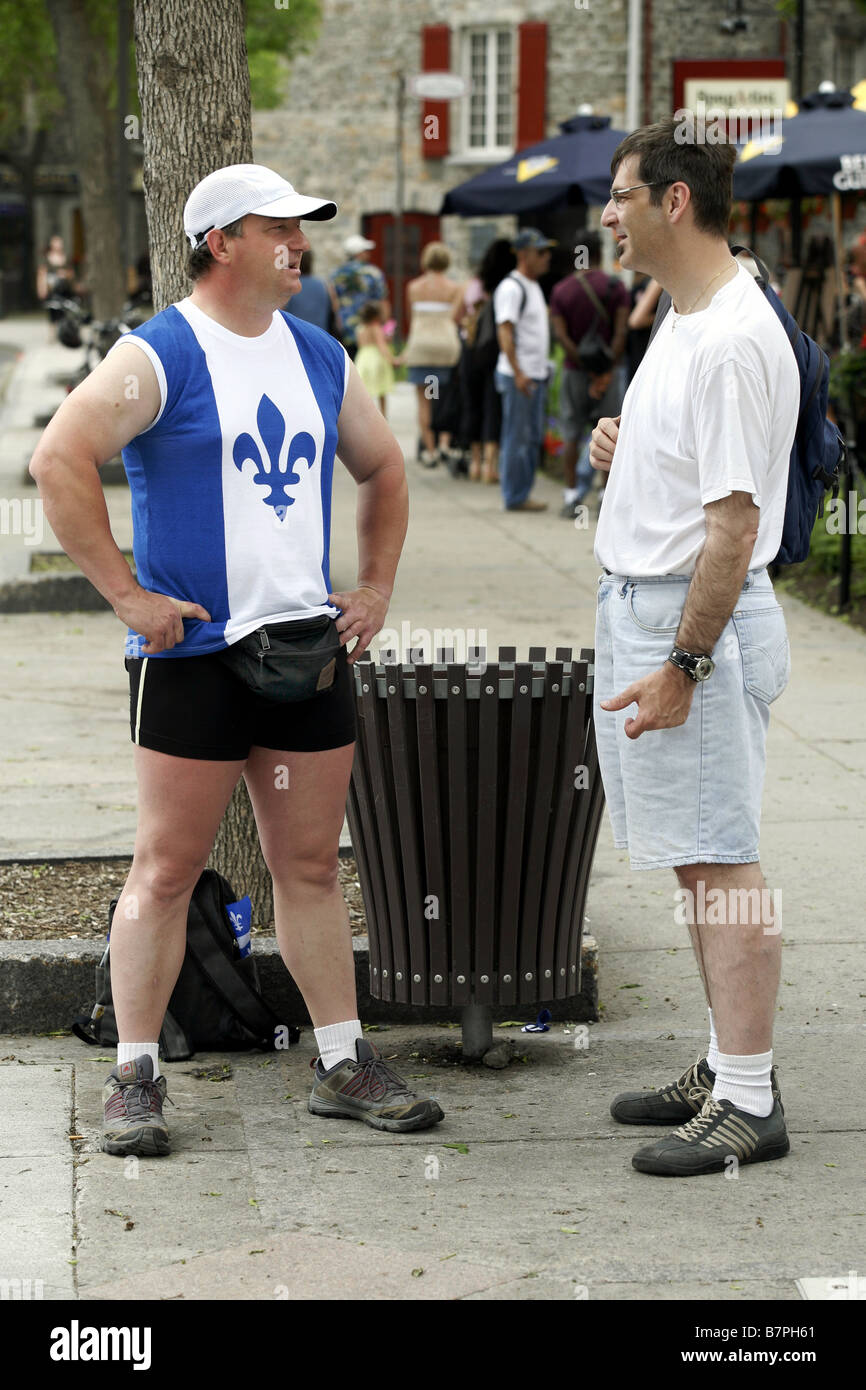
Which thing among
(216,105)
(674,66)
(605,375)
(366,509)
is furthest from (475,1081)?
(674,66)

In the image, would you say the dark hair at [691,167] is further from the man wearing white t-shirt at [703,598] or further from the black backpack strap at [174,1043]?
the black backpack strap at [174,1043]

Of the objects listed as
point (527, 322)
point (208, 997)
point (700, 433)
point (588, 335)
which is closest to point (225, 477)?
point (700, 433)

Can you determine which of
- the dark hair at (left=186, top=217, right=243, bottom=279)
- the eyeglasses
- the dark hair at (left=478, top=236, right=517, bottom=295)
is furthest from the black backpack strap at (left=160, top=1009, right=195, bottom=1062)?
the dark hair at (left=478, top=236, right=517, bottom=295)

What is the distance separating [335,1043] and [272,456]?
4.24ft

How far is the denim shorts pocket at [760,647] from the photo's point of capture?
3539 millimetres

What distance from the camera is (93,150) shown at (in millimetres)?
22328

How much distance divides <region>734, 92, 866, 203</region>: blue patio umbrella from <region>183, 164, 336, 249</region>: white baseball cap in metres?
9.43

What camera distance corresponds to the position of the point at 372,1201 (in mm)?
3521

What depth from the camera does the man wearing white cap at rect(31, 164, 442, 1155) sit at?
11.7 ft

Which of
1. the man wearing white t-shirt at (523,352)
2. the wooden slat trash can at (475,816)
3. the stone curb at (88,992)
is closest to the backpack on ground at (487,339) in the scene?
the man wearing white t-shirt at (523,352)

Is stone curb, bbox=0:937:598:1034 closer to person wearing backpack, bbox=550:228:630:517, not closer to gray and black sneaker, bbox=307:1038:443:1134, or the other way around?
gray and black sneaker, bbox=307:1038:443:1134

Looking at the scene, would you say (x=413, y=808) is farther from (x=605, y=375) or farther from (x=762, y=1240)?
(x=605, y=375)

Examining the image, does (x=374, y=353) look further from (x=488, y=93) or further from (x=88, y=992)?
(x=488, y=93)

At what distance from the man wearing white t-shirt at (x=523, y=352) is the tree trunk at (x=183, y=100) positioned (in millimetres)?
8393
